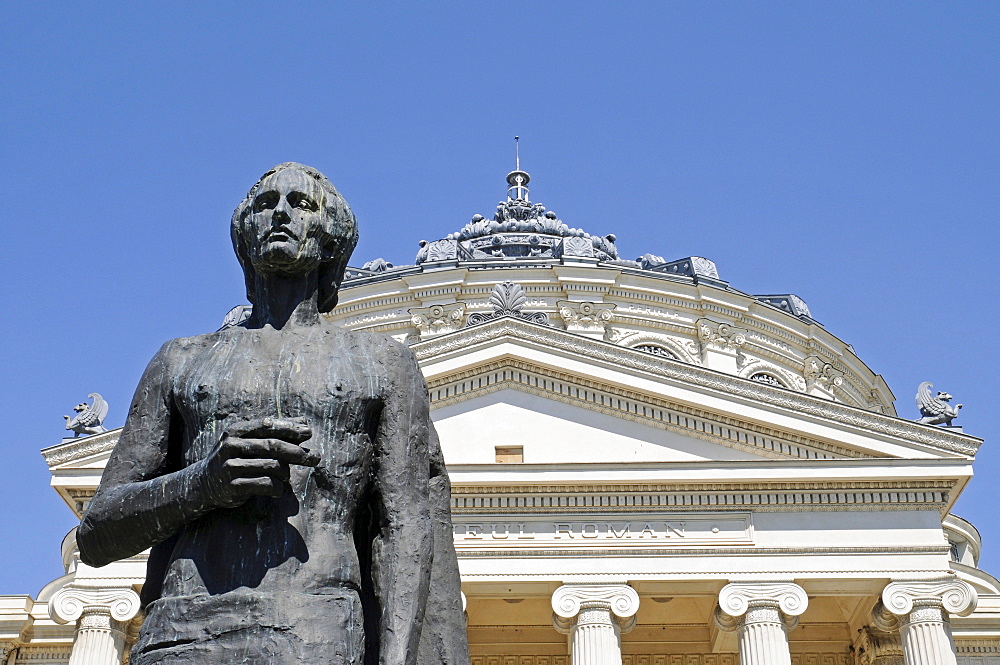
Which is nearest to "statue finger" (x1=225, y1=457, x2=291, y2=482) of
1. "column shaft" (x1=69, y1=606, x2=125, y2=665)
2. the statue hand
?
the statue hand

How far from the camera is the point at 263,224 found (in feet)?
13.9

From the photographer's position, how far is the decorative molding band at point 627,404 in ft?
86.3

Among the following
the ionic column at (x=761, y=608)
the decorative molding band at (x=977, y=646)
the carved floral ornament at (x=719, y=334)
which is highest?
the carved floral ornament at (x=719, y=334)

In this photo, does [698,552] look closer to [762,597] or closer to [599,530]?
[762,597]

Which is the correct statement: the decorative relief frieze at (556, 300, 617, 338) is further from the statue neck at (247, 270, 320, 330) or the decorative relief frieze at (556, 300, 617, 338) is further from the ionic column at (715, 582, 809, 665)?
the statue neck at (247, 270, 320, 330)

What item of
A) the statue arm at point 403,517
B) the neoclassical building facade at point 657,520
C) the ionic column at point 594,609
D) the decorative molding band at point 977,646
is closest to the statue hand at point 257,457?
the statue arm at point 403,517

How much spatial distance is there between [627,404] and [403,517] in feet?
76.3

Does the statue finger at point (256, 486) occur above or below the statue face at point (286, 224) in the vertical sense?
below

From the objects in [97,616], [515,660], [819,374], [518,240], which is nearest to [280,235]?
[97,616]

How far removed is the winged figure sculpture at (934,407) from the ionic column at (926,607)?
459 cm

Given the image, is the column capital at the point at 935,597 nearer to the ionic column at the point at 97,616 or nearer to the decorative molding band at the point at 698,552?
the decorative molding band at the point at 698,552

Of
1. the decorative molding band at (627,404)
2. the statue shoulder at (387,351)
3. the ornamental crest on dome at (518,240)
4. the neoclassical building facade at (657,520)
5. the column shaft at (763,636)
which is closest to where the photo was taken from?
the statue shoulder at (387,351)

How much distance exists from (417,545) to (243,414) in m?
0.60

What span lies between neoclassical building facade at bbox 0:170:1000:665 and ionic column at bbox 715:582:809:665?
34 millimetres
